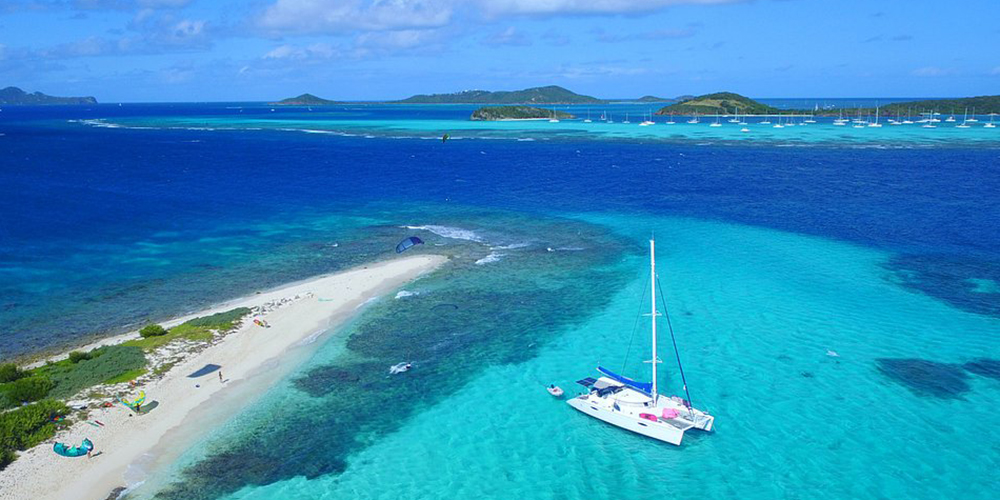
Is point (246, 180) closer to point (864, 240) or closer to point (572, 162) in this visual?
point (572, 162)

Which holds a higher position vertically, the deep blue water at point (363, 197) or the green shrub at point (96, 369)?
the deep blue water at point (363, 197)

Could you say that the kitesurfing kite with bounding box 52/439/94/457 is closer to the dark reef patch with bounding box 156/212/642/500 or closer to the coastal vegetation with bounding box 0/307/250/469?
the coastal vegetation with bounding box 0/307/250/469

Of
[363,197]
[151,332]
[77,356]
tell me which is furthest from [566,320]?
[363,197]

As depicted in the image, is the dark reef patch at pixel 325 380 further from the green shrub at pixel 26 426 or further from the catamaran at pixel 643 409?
the catamaran at pixel 643 409

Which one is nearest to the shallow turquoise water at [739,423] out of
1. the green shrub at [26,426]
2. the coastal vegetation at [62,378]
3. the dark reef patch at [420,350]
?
the dark reef patch at [420,350]

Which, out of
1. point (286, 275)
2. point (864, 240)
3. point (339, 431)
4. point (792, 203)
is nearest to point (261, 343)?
point (339, 431)

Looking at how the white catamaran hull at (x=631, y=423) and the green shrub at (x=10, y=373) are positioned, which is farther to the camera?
the green shrub at (x=10, y=373)
